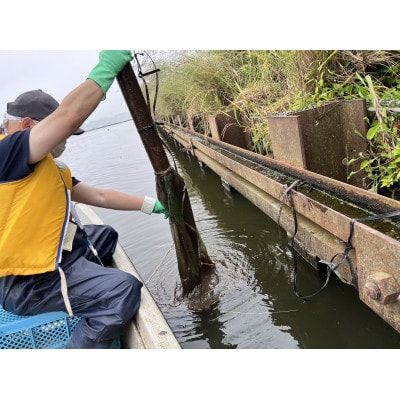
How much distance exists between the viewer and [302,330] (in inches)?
107

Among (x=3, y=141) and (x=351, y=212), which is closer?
(x=3, y=141)

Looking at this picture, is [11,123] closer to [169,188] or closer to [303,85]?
[169,188]

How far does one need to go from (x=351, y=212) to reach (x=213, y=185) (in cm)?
493

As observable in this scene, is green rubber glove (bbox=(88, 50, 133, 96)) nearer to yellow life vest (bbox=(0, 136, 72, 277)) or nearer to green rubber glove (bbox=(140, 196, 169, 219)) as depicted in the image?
yellow life vest (bbox=(0, 136, 72, 277))

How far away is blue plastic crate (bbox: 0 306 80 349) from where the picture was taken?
243 cm

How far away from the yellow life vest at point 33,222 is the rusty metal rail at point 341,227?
66.9 inches

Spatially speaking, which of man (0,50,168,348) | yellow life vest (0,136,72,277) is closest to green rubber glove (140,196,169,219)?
man (0,50,168,348)

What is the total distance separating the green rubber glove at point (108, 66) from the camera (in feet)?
6.67

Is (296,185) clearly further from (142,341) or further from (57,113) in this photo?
(57,113)

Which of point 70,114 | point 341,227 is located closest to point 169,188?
point 70,114

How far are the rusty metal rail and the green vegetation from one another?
0.45 m

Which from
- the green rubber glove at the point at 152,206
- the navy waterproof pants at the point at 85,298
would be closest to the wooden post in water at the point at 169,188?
the green rubber glove at the point at 152,206

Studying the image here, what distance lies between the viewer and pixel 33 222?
2.17 m
